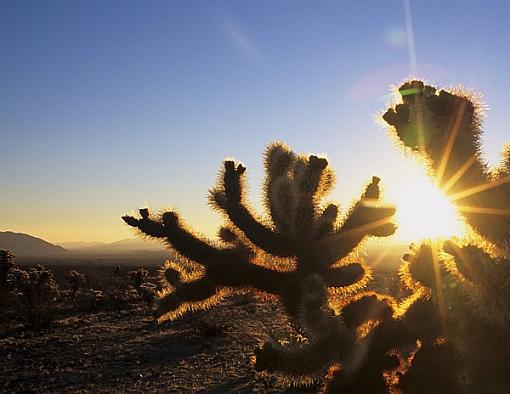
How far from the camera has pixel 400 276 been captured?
2992 mm

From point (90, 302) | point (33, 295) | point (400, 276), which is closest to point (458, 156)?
point (400, 276)

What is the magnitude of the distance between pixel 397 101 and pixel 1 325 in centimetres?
1693

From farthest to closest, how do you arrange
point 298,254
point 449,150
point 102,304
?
point 102,304
point 298,254
point 449,150

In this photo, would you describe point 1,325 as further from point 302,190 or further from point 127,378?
point 302,190

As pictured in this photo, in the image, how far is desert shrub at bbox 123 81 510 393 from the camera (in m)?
2.42

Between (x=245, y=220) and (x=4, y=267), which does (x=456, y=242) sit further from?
(x=4, y=267)

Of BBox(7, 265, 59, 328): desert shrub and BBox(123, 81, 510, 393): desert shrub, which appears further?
BBox(7, 265, 59, 328): desert shrub

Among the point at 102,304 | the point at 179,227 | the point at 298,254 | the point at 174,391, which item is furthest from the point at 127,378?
the point at 102,304

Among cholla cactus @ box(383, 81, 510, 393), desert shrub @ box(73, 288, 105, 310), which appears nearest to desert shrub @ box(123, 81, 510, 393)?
cholla cactus @ box(383, 81, 510, 393)

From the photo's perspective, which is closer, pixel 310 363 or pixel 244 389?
pixel 310 363

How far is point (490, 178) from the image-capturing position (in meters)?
2.58

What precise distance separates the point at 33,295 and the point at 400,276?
65.1 ft

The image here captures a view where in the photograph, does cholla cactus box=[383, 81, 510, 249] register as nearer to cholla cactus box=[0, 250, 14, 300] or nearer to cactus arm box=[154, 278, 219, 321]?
cactus arm box=[154, 278, 219, 321]

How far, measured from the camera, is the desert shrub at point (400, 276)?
2.42m
